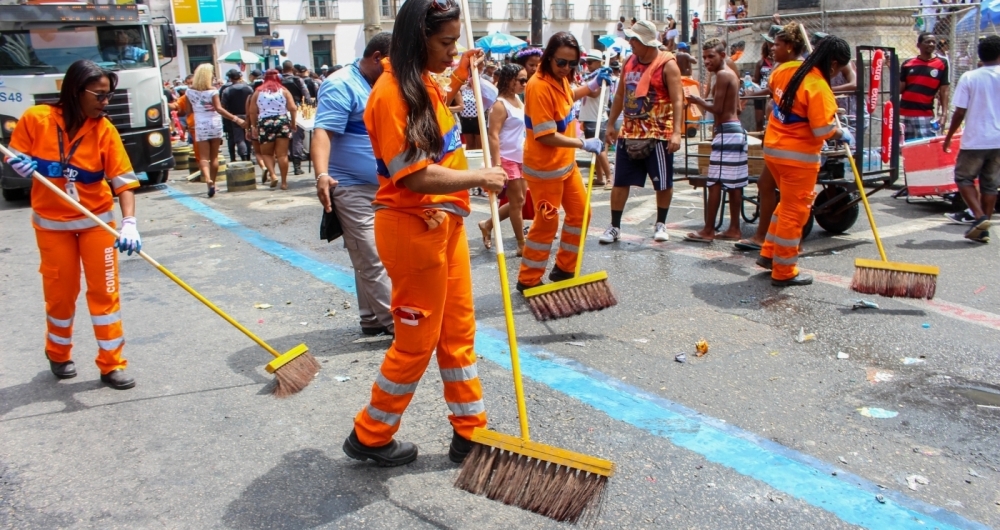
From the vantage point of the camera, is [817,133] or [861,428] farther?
[817,133]

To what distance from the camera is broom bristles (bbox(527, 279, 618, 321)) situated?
5094mm

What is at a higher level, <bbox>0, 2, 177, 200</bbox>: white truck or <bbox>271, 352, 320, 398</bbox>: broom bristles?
<bbox>0, 2, 177, 200</bbox>: white truck

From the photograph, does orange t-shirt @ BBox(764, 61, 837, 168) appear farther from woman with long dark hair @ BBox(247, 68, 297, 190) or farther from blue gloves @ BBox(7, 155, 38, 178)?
woman with long dark hair @ BBox(247, 68, 297, 190)

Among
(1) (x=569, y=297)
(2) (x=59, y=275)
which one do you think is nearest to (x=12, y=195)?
(2) (x=59, y=275)

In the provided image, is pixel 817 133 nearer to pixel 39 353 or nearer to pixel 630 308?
pixel 630 308

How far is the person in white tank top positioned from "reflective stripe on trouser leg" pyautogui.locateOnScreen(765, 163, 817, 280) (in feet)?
6.79

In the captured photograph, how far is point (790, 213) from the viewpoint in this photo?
6.03 m

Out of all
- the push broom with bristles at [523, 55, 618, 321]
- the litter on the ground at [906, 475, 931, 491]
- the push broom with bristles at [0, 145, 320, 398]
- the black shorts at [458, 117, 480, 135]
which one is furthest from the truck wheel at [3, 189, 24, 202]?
the litter on the ground at [906, 475, 931, 491]

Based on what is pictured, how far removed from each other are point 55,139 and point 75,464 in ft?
5.77

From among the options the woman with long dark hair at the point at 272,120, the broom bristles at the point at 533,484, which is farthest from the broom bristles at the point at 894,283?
the woman with long dark hair at the point at 272,120

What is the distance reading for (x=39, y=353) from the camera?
534cm

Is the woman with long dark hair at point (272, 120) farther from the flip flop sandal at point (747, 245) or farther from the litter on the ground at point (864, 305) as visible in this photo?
the litter on the ground at point (864, 305)

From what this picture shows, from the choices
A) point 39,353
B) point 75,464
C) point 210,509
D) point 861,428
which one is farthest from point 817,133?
point 39,353

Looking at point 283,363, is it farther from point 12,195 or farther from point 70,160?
point 12,195
